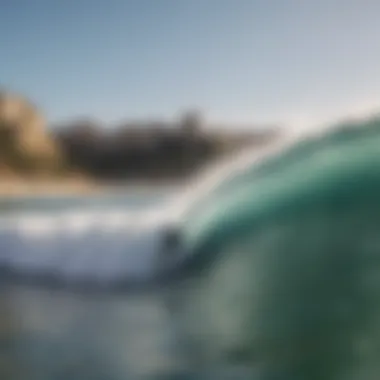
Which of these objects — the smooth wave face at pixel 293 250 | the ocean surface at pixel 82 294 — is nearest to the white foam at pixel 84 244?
the ocean surface at pixel 82 294

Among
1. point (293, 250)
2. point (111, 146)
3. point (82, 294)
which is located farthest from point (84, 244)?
point (293, 250)

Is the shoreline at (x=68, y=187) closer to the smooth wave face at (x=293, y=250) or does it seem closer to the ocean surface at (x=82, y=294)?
the ocean surface at (x=82, y=294)

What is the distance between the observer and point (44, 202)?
1.78m

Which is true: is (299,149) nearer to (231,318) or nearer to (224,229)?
(224,229)

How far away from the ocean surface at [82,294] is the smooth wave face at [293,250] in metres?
0.11

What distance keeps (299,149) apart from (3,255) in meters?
0.89

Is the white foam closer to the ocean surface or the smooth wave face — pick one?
the ocean surface

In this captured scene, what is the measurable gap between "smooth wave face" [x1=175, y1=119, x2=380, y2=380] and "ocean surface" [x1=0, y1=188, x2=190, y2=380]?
113 mm

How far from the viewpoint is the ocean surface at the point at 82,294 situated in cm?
145

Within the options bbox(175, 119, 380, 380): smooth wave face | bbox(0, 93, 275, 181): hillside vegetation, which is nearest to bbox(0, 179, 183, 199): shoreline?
bbox(0, 93, 275, 181): hillside vegetation

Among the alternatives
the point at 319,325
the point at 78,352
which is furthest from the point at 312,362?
the point at 78,352

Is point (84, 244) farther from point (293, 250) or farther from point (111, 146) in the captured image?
point (293, 250)

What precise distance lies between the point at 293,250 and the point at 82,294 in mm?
605

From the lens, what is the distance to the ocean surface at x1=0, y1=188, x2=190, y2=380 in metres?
1.45
